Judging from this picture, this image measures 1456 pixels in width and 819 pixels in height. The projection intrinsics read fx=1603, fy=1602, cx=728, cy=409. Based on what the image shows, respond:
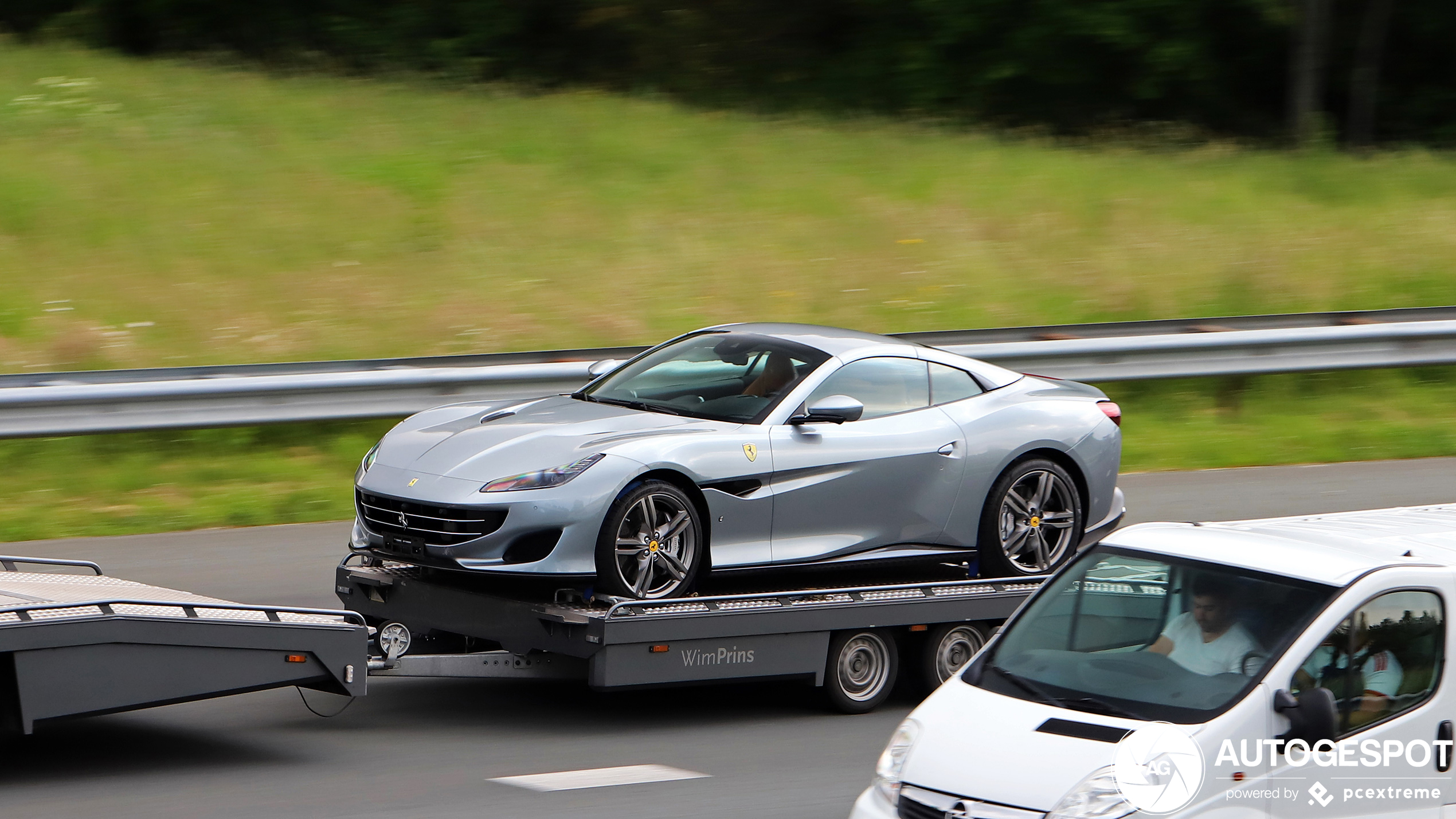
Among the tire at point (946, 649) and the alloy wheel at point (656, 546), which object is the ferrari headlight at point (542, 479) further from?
the tire at point (946, 649)

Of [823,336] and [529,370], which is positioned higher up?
[823,336]

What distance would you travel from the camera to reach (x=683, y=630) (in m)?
7.32

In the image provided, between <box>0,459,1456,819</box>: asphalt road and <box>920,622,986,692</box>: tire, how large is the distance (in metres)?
0.22

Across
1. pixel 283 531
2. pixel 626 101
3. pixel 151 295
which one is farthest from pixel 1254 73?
pixel 283 531

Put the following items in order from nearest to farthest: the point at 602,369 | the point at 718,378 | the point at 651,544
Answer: the point at 651,544 < the point at 718,378 < the point at 602,369

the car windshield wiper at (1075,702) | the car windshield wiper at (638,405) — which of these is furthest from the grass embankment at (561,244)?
the car windshield wiper at (1075,702)

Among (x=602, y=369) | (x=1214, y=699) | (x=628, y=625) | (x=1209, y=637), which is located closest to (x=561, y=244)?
(x=602, y=369)

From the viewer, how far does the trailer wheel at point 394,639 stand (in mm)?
7539

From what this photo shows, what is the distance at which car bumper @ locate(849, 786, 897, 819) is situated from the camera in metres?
4.86

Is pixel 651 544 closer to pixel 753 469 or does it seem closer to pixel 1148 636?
pixel 753 469

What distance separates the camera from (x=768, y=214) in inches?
792

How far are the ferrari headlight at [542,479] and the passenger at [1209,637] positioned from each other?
299 centimetres

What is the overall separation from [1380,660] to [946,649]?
11.4 feet

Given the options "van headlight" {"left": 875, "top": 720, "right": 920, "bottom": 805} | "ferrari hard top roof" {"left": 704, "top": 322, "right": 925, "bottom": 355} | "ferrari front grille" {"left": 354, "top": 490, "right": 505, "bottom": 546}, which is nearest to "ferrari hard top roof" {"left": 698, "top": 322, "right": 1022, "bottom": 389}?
"ferrari hard top roof" {"left": 704, "top": 322, "right": 925, "bottom": 355}
